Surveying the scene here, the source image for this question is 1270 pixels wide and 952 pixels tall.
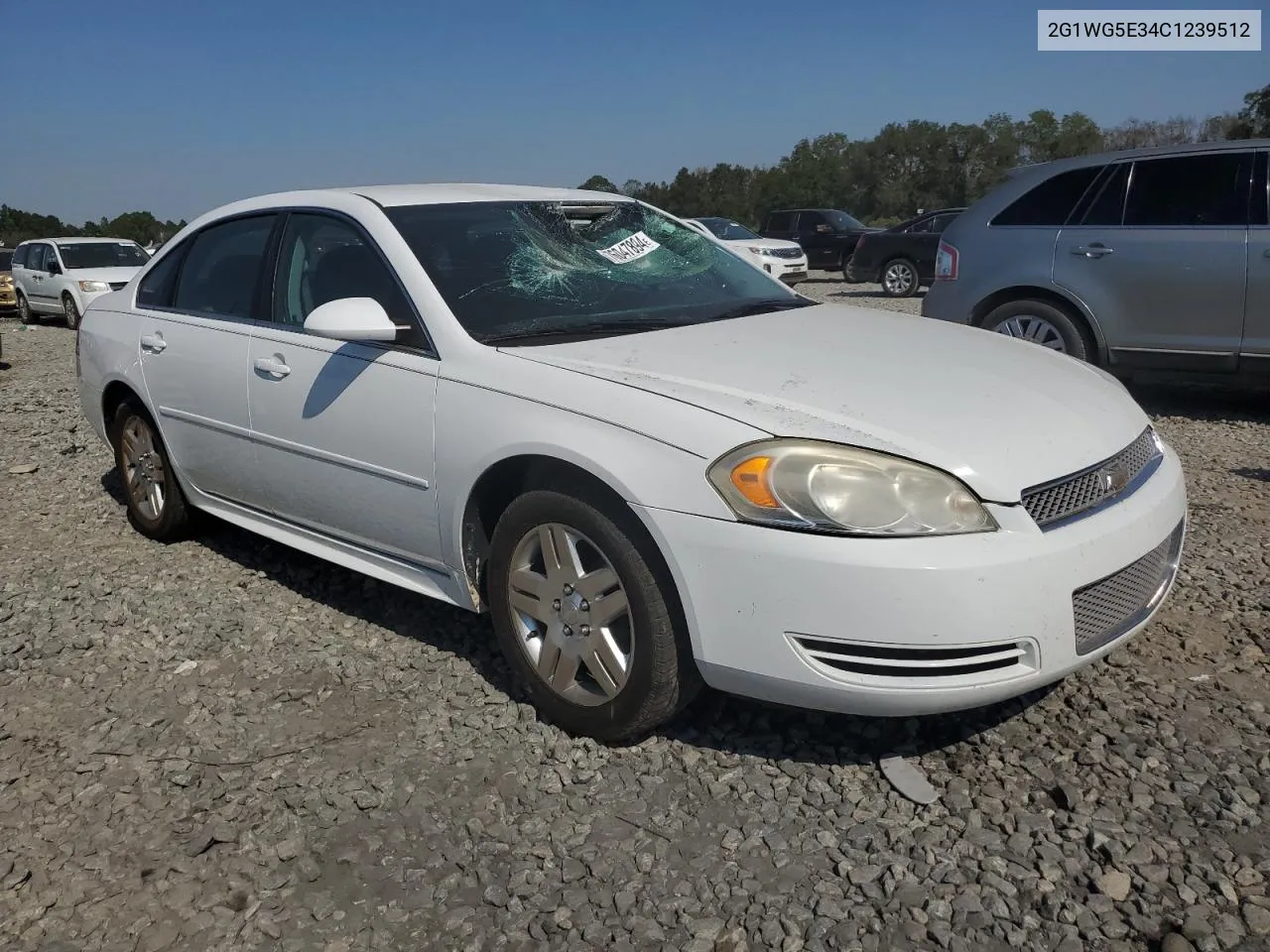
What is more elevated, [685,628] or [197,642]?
[685,628]

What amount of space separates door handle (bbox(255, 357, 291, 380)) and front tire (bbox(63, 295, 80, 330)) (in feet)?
52.9

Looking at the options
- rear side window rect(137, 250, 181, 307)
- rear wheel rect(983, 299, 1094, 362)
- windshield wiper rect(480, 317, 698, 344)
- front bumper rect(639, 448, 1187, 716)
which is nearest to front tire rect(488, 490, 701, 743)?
front bumper rect(639, 448, 1187, 716)

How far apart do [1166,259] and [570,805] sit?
221 inches

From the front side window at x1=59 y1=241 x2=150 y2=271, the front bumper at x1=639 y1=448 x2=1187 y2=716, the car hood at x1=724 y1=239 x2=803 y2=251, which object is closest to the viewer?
the front bumper at x1=639 y1=448 x2=1187 y2=716

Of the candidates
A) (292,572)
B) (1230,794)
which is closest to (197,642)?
(292,572)

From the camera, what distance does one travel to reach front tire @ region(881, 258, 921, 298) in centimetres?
1902

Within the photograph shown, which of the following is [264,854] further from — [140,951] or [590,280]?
[590,280]

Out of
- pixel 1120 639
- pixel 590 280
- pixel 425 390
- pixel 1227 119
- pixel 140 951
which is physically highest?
pixel 1227 119

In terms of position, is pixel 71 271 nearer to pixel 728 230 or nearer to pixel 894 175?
pixel 728 230

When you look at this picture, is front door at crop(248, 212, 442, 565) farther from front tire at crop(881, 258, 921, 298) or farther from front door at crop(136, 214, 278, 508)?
front tire at crop(881, 258, 921, 298)

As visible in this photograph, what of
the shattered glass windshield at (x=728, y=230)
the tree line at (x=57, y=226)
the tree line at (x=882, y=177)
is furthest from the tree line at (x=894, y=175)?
the shattered glass windshield at (x=728, y=230)

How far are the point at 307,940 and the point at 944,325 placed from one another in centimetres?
281

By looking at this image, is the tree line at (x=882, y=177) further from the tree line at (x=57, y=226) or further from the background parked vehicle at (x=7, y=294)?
the background parked vehicle at (x=7, y=294)

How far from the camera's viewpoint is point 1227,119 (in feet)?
142
